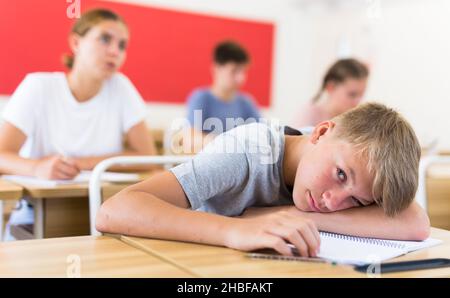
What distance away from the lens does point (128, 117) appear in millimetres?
2244

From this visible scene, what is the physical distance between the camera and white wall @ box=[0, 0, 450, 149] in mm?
3496

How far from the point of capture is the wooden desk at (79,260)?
2.27ft

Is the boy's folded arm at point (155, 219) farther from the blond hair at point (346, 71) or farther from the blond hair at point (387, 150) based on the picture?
the blond hair at point (346, 71)

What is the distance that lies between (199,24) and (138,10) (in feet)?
1.46

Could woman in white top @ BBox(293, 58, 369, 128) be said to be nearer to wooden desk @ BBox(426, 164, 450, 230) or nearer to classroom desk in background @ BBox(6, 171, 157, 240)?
wooden desk @ BBox(426, 164, 450, 230)

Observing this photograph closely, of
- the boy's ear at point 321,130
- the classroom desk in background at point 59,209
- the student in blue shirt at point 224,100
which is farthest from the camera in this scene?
the student in blue shirt at point 224,100

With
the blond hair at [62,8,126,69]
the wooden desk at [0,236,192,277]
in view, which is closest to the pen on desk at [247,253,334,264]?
the wooden desk at [0,236,192,277]

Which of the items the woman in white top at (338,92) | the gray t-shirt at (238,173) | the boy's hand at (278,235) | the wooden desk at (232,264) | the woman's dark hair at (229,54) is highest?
the woman's dark hair at (229,54)

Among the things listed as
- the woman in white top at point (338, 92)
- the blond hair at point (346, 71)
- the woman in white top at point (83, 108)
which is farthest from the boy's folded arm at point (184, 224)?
the blond hair at point (346, 71)

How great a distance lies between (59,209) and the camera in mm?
1535

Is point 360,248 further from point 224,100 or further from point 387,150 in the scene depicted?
point 224,100

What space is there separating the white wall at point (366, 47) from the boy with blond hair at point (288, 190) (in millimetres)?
2151

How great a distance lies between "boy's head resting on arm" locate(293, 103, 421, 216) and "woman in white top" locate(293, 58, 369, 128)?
1572 mm
